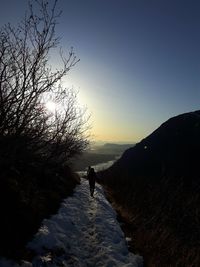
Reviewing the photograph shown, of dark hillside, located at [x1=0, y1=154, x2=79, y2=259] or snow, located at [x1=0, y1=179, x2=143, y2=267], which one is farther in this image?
snow, located at [x1=0, y1=179, x2=143, y2=267]

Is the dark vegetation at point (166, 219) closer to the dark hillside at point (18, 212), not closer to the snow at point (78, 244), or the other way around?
the snow at point (78, 244)

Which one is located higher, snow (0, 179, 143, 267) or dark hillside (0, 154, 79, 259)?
dark hillside (0, 154, 79, 259)

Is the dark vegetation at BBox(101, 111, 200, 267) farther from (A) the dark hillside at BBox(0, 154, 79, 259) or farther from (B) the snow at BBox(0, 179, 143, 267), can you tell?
(A) the dark hillside at BBox(0, 154, 79, 259)

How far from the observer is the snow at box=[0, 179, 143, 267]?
31.8ft

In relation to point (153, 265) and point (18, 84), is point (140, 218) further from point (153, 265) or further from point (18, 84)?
point (18, 84)

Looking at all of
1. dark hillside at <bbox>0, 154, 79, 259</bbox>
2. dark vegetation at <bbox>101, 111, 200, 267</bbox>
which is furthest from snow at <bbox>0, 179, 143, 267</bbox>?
dark vegetation at <bbox>101, 111, 200, 267</bbox>

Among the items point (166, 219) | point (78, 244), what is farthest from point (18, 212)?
point (166, 219)

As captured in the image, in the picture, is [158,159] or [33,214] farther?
[158,159]

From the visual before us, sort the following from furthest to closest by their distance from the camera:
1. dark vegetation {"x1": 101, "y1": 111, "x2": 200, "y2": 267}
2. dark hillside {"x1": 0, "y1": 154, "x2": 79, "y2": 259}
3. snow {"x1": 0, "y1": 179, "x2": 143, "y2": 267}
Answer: dark vegetation {"x1": 101, "y1": 111, "x2": 200, "y2": 267}, snow {"x1": 0, "y1": 179, "x2": 143, "y2": 267}, dark hillside {"x1": 0, "y1": 154, "x2": 79, "y2": 259}

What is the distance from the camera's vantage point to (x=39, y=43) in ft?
31.0

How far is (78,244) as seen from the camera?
11594 mm

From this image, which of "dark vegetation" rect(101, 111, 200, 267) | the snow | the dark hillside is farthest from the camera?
"dark vegetation" rect(101, 111, 200, 267)

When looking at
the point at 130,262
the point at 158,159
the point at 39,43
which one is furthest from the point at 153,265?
the point at 158,159

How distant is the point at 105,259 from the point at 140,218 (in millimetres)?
7510
